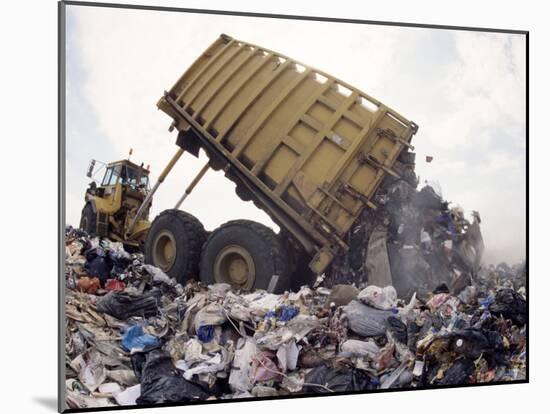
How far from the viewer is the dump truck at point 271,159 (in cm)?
636

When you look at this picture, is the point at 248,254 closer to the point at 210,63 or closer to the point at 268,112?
the point at 268,112

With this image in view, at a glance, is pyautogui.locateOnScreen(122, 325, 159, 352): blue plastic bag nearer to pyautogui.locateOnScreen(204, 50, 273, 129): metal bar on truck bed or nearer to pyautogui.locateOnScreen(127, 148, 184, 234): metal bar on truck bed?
pyautogui.locateOnScreen(127, 148, 184, 234): metal bar on truck bed

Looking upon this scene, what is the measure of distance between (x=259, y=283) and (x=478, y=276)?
75.9 inches

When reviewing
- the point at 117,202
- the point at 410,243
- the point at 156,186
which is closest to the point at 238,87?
the point at 156,186

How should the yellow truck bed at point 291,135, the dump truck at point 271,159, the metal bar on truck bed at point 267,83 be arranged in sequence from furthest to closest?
the metal bar on truck bed at point 267,83 < the yellow truck bed at point 291,135 < the dump truck at point 271,159

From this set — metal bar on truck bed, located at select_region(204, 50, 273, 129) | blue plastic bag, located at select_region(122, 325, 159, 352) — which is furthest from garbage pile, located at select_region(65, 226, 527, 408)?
metal bar on truck bed, located at select_region(204, 50, 273, 129)

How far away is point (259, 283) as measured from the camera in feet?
21.0

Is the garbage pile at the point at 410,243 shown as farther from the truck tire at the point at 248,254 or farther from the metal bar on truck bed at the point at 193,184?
the metal bar on truck bed at the point at 193,184

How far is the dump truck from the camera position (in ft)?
20.9

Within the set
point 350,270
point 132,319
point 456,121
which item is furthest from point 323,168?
point 132,319

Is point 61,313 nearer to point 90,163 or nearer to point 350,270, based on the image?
point 90,163

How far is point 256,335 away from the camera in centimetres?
635

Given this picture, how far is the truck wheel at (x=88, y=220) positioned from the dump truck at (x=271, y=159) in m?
0.29

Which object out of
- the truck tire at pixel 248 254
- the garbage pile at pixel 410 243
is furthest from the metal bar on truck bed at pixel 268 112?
the garbage pile at pixel 410 243
